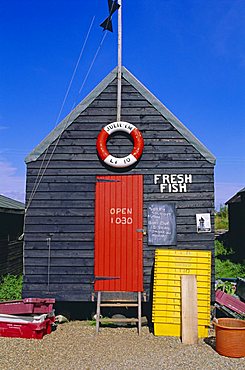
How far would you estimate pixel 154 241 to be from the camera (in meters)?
8.45

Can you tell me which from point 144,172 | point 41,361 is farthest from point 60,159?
point 41,361

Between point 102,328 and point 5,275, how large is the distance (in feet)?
18.6

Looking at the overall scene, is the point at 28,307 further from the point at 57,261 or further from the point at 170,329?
the point at 170,329

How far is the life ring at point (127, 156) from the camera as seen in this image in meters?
8.48

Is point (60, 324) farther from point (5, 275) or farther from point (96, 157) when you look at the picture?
point (5, 275)

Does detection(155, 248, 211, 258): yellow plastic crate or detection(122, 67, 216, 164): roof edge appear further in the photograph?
detection(122, 67, 216, 164): roof edge

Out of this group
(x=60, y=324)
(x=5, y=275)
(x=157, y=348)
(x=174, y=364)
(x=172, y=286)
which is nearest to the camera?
(x=174, y=364)

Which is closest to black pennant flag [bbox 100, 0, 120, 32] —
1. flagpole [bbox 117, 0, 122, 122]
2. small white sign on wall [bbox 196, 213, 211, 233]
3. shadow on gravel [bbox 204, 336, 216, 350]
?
flagpole [bbox 117, 0, 122, 122]

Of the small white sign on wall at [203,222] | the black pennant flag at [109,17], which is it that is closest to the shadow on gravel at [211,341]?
the small white sign on wall at [203,222]

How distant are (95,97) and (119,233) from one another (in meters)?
3.13

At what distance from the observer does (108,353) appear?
254 inches

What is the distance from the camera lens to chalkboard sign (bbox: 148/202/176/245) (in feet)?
27.7

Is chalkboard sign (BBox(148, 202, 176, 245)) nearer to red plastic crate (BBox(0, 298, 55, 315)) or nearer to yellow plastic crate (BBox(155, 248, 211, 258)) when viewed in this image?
yellow plastic crate (BBox(155, 248, 211, 258))

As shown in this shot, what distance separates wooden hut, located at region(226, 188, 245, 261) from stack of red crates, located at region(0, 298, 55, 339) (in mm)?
12184
